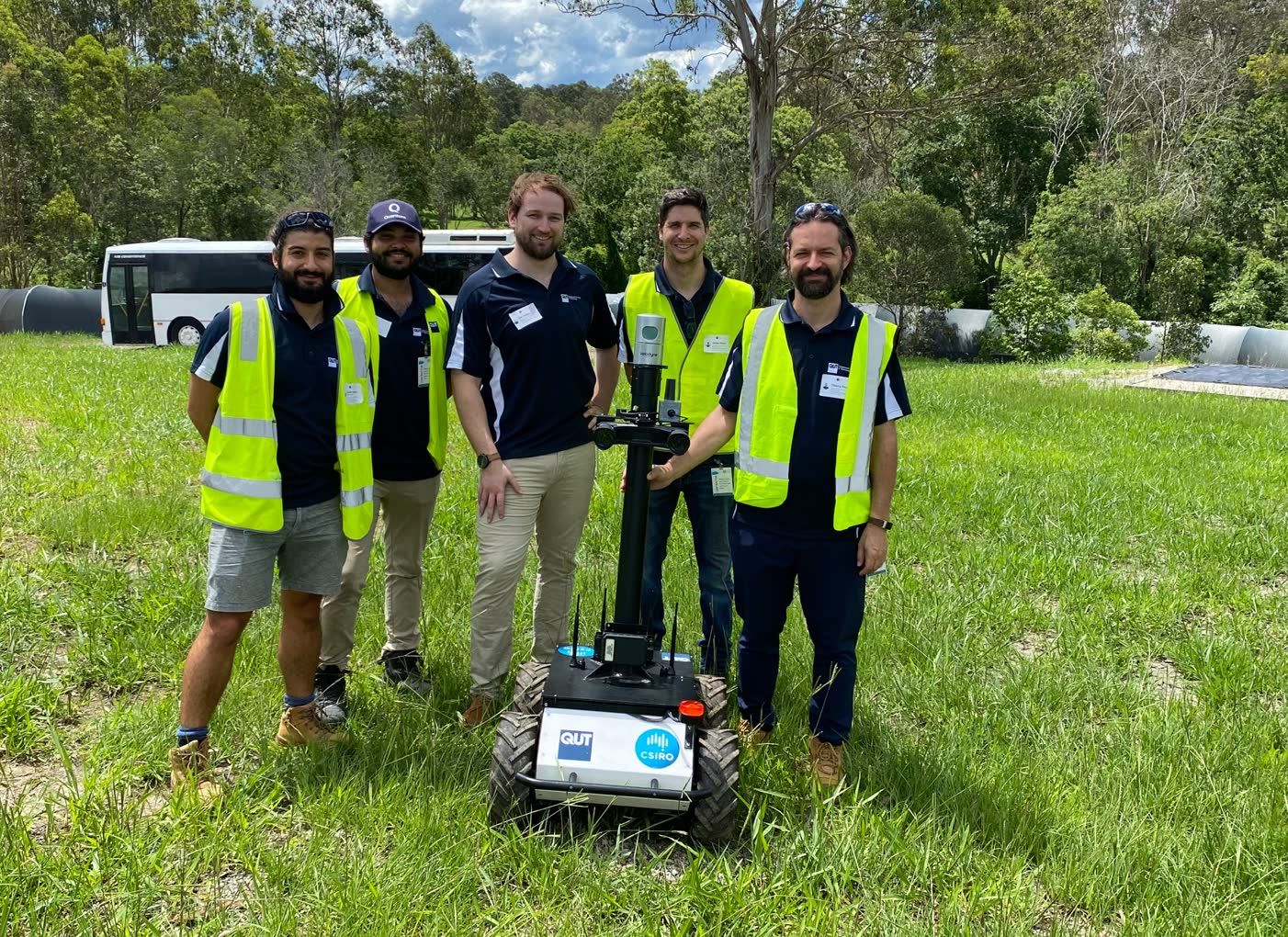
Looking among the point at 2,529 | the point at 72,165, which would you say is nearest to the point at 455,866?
the point at 2,529

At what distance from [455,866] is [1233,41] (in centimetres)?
4636

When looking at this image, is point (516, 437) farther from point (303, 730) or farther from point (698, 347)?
point (303, 730)

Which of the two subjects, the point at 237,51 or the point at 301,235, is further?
the point at 237,51

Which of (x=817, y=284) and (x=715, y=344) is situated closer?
(x=817, y=284)

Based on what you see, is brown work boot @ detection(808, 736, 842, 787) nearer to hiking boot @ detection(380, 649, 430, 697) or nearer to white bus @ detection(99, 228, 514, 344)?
hiking boot @ detection(380, 649, 430, 697)

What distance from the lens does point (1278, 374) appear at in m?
19.0

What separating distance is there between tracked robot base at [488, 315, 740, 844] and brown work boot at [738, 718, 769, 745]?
0.45 meters

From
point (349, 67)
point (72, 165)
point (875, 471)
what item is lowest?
point (875, 471)

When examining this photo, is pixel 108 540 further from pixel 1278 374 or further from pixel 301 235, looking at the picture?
pixel 1278 374

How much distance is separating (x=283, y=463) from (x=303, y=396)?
0.80ft

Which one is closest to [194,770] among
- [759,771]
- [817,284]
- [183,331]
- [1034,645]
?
[759,771]

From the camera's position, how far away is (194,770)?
122 inches

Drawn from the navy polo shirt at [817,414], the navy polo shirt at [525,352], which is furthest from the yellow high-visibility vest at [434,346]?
the navy polo shirt at [817,414]

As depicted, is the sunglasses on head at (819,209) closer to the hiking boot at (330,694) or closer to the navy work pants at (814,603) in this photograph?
the navy work pants at (814,603)
